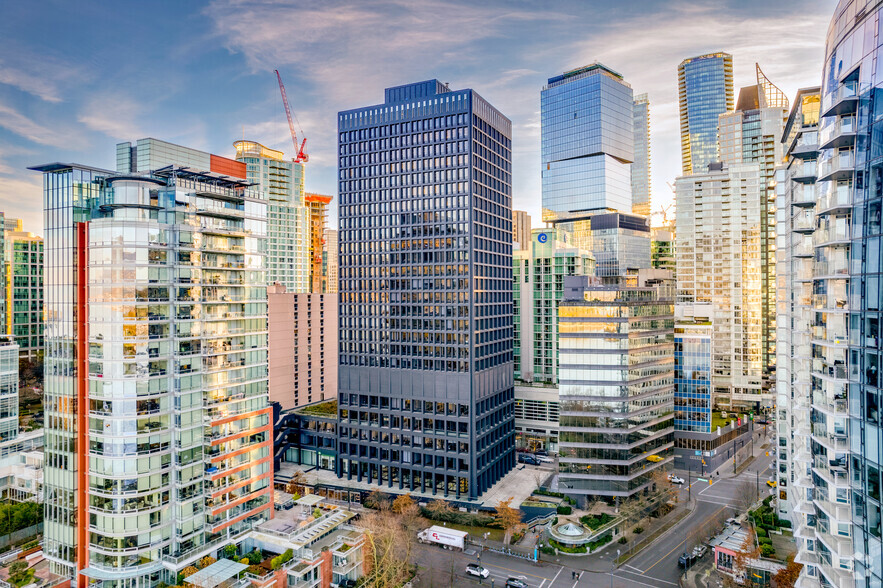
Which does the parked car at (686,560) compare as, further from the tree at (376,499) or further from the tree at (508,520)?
the tree at (376,499)

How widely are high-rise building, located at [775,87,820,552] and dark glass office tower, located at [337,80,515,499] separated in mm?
48809

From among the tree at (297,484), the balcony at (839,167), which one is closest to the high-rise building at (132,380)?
the tree at (297,484)

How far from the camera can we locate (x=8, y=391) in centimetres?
9131

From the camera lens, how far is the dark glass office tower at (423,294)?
3952 inches

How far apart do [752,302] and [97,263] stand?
186776mm

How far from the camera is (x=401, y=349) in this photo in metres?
105

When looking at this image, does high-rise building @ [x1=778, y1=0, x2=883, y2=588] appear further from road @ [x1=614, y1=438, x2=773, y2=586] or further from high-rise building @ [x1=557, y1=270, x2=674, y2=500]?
high-rise building @ [x1=557, y1=270, x2=674, y2=500]

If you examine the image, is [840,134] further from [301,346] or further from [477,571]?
[301,346]

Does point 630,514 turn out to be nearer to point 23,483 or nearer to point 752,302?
point 23,483

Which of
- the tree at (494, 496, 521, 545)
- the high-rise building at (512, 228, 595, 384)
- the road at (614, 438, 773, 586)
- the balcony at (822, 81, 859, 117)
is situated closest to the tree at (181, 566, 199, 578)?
the tree at (494, 496, 521, 545)

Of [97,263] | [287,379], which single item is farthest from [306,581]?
[287,379]

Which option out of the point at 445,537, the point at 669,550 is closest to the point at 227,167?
the point at 445,537

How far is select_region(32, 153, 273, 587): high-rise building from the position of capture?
60.9 meters

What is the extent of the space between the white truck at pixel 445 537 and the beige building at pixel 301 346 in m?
65.8
